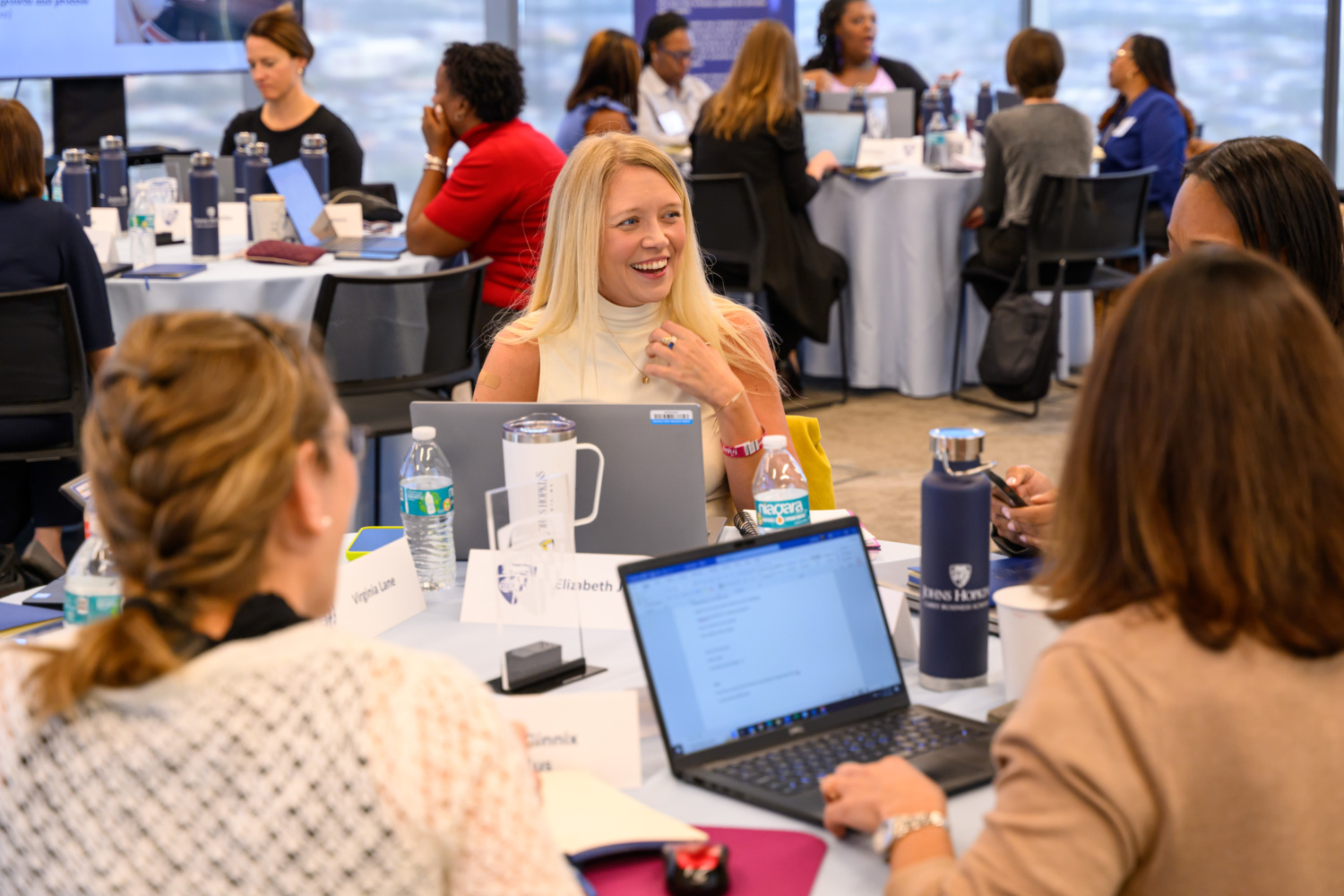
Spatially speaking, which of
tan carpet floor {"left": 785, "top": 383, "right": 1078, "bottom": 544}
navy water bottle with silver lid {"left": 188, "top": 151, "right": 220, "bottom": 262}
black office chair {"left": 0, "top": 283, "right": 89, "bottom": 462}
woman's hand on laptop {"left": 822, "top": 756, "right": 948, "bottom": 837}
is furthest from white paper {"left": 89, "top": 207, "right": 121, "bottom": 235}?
woman's hand on laptop {"left": 822, "top": 756, "right": 948, "bottom": 837}

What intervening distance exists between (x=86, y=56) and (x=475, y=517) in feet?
Result: 16.5

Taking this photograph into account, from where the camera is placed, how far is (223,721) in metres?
0.84

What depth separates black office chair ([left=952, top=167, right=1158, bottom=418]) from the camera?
505 centimetres

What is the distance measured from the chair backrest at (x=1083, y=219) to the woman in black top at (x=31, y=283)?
336 cm

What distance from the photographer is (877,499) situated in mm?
4395

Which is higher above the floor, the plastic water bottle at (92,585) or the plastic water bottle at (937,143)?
the plastic water bottle at (937,143)

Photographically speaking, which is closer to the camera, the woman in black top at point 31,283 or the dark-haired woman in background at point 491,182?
the woman in black top at point 31,283

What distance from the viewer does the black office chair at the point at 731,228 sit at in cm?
507

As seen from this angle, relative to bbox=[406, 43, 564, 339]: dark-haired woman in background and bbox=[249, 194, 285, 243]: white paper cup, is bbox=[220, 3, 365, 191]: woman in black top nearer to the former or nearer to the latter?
bbox=[249, 194, 285, 243]: white paper cup

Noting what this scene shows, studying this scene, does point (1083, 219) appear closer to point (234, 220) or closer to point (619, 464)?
point (234, 220)

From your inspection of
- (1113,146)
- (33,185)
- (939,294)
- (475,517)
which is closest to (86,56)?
(33,185)

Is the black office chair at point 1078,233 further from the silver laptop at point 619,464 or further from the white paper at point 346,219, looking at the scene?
the silver laptop at point 619,464

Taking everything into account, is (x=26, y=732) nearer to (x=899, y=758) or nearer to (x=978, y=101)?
(x=899, y=758)

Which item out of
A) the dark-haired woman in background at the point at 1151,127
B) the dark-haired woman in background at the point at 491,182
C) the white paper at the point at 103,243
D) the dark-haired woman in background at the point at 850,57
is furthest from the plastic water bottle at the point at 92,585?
the dark-haired woman in background at the point at 850,57
